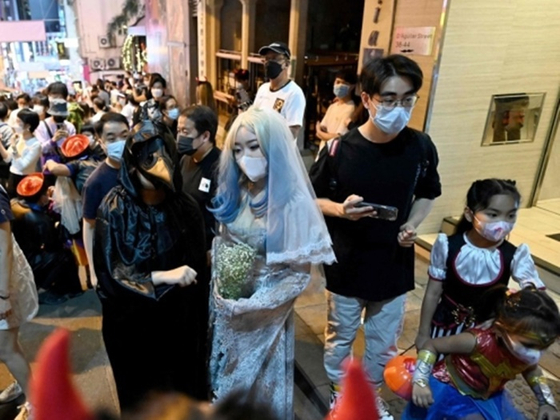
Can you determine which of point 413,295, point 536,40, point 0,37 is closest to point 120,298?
point 413,295

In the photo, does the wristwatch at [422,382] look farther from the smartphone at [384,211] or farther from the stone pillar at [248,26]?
the stone pillar at [248,26]

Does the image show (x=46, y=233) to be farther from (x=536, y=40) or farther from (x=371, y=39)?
(x=536, y=40)

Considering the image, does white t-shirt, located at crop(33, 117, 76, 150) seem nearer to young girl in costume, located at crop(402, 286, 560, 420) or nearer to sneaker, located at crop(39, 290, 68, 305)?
sneaker, located at crop(39, 290, 68, 305)

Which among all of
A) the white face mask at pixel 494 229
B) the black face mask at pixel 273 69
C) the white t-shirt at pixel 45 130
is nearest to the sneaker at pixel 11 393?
the white t-shirt at pixel 45 130

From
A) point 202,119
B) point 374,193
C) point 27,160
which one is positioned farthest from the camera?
point 27,160

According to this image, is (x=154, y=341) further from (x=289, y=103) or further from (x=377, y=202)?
(x=289, y=103)

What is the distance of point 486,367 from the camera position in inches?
63.8

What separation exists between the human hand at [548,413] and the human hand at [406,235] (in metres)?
0.81

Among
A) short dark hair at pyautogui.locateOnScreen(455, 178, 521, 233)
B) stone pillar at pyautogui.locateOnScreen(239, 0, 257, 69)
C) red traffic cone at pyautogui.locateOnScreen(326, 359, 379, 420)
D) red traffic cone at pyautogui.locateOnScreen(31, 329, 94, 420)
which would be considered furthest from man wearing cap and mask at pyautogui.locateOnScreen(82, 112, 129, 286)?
stone pillar at pyautogui.locateOnScreen(239, 0, 257, 69)

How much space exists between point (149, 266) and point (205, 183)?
852 millimetres

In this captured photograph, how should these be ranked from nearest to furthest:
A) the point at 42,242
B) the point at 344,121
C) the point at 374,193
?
the point at 374,193
the point at 42,242
the point at 344,121

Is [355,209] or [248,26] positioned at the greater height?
[248,26]

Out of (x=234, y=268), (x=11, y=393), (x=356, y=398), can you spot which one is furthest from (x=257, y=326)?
(x=11, y=393)

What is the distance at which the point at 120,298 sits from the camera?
174 centimetres
